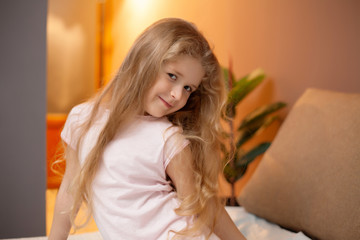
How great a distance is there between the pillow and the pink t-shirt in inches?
17.4

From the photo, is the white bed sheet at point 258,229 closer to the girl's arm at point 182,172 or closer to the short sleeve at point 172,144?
the girl's arm at point 182,172

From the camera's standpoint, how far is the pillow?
1267mm

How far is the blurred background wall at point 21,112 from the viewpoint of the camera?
71.3 inches

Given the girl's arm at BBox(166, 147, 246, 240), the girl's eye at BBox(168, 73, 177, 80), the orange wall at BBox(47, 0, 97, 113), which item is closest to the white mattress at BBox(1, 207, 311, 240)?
the girl's arm at BBox(166, 147, 246, 240)

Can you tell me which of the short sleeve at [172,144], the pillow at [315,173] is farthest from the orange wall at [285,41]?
the short sleeve at [172,144]

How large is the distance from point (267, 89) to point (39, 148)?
5.33 feet

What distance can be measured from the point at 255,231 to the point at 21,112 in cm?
128

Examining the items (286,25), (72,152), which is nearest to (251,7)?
(286,25)

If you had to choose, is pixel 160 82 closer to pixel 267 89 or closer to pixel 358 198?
pixel 358 198

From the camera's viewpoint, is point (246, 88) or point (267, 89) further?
point (267, 89)

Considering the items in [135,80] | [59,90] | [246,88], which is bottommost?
[59,90]

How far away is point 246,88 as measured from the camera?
2475mm

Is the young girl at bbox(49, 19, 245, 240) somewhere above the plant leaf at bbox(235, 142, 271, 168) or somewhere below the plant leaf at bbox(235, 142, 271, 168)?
above

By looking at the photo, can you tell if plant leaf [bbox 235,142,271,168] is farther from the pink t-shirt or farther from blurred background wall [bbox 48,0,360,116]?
the pink t-shirt
